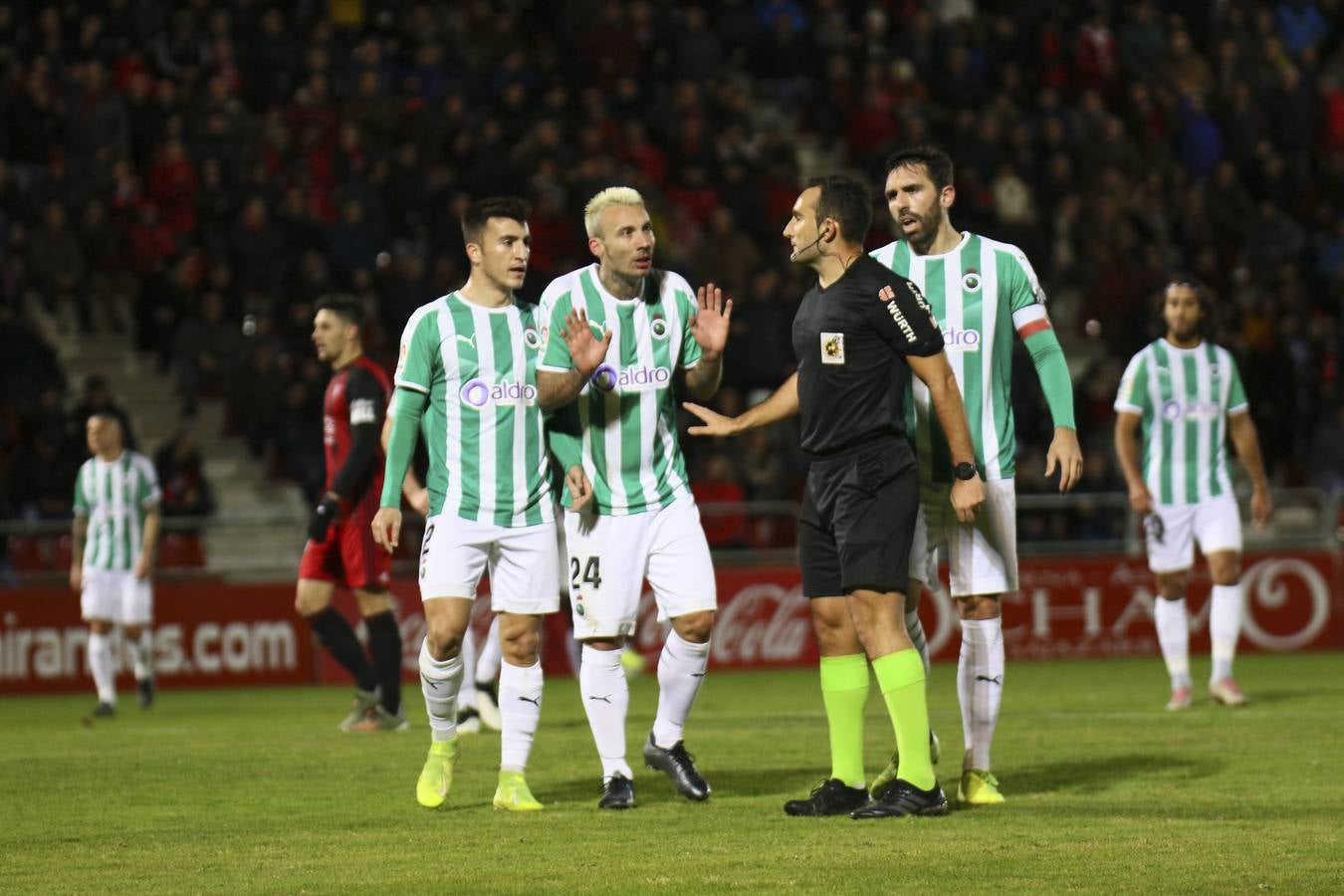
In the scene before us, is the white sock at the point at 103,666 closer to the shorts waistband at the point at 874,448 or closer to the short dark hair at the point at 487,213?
the short dark hair at the point at 487,213

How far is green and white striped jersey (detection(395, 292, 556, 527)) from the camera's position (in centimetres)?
843

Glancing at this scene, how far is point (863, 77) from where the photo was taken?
24.5m

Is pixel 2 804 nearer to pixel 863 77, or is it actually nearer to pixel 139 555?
pixel 139 555

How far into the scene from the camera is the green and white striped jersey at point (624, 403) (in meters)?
8.34

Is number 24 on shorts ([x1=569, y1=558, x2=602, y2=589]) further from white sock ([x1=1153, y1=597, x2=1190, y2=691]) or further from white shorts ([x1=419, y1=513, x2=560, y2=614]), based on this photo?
white sock ([x1=1153, y1=597, x2=1190, y2=691])

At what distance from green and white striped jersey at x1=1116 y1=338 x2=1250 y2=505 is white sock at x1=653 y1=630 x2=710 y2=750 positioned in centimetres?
542

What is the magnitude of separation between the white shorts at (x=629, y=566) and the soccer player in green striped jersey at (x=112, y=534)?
7603mm

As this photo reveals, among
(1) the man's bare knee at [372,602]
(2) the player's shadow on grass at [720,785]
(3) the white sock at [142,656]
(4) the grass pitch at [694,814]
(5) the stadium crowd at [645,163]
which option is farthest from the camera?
(5) the stadium crowd at [645,163]

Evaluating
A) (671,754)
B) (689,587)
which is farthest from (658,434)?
(671,754)

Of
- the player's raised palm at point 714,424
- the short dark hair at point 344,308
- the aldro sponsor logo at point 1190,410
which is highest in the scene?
the short dark hair at point 344,308

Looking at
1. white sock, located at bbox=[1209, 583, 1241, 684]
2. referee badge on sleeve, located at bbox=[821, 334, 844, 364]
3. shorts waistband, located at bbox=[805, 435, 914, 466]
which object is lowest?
white sock, located at bbox=[1209, 583, 1241, 684]

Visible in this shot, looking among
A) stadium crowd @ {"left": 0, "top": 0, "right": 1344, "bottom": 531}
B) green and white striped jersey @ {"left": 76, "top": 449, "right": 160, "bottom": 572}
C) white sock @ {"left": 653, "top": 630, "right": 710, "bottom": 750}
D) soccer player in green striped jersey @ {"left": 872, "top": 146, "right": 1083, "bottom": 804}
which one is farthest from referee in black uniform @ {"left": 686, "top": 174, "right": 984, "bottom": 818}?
stadium crowd @ {"left": 0, "top": 0, "right": 1344, "bottom": 531}

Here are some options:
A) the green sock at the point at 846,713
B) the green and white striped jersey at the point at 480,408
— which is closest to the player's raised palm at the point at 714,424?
the green and white striped jersey at the point at 480,408

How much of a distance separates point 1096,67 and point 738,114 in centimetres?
486
